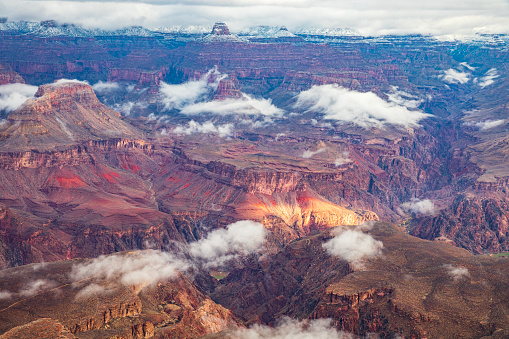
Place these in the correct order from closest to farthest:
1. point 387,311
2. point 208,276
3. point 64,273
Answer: point 387,311 < point 64,273 < point 208,276

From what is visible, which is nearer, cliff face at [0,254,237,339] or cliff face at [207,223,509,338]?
cliff face at [0,254,237,339]

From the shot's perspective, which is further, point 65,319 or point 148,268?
point 148,268

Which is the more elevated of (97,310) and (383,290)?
(383,290)

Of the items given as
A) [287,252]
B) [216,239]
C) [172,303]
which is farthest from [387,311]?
[216,239]

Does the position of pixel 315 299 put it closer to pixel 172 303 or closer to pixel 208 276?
pixel 172 303

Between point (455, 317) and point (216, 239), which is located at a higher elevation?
point (455, 317)

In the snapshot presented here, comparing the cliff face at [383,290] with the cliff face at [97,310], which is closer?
the cliff face at [97,310]

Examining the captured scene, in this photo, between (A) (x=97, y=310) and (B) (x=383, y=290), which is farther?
(B) (x=383, y=290)

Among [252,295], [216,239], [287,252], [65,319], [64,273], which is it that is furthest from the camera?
[216,239]

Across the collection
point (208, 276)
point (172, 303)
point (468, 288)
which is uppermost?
point (468, 288)

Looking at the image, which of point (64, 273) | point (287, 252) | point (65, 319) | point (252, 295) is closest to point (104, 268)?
point (64, 273)
